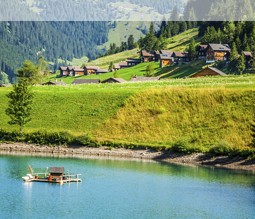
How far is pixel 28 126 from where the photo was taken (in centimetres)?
11400

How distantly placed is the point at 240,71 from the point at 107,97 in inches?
2267

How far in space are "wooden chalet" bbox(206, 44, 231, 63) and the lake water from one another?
100 m

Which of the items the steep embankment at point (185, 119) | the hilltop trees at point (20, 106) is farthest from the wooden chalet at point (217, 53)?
the hilltop trees at point (20, 106)

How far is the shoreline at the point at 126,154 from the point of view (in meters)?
96.1

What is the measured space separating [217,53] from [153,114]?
80.5 m

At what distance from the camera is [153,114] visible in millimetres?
115625

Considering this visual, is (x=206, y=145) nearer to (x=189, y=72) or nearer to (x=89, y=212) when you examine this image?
(x=89, y=212)

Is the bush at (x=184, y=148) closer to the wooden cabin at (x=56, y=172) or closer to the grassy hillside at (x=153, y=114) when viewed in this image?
the grassy hillside at (x=153, y=114)

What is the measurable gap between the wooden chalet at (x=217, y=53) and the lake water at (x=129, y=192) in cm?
10041

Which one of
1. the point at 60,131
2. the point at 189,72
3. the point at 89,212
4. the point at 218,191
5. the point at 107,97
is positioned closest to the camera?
the point at 89,212

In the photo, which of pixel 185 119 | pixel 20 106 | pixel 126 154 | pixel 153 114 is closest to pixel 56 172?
pixel 126 154

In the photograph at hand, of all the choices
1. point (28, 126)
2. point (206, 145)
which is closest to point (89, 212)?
point (206, 145)

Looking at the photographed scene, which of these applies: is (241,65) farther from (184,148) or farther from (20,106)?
(20,106)

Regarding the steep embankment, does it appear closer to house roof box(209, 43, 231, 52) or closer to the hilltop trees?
Result: the hilltop trees
